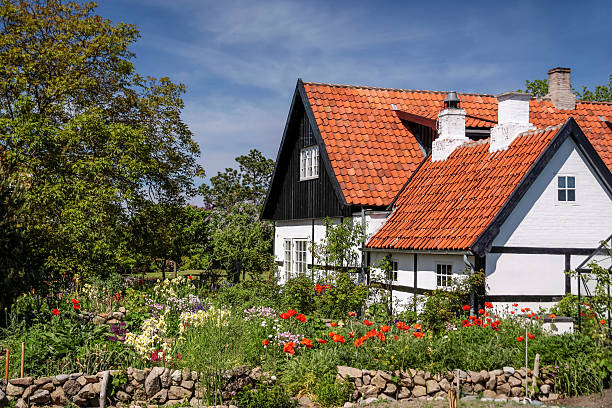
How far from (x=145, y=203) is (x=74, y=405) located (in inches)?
506

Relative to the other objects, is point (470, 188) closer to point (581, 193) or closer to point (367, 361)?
point (581, 193)

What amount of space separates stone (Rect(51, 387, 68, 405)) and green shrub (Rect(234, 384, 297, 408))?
2.49 m

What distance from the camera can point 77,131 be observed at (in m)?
17.3

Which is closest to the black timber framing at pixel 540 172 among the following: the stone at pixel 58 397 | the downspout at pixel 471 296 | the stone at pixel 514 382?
the downspout at pixel 471 296

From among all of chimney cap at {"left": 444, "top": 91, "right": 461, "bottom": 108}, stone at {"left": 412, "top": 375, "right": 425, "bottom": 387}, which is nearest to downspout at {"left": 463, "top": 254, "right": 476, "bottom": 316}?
stone at {"left": 412, "top": 375, "right": 425, "bottom": 387}

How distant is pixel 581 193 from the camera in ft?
45.3

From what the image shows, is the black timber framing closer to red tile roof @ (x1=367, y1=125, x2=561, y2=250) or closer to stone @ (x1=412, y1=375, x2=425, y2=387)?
red tile roof @ (x1=367, y1=125, x2=561, y2=250)

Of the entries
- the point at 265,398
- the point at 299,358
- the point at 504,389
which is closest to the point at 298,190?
the point at 299,358

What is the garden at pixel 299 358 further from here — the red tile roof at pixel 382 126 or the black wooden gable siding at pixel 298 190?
the black wooden gable siding at pixel 298 190

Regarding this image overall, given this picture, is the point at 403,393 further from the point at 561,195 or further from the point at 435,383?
the point at 561,195

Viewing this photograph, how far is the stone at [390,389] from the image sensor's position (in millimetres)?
9305

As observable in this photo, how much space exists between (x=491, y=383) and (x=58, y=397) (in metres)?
6.50

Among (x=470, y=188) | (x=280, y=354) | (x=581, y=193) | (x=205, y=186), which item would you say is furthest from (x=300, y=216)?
(x=205, y=186)

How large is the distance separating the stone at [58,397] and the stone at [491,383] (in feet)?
20.8
